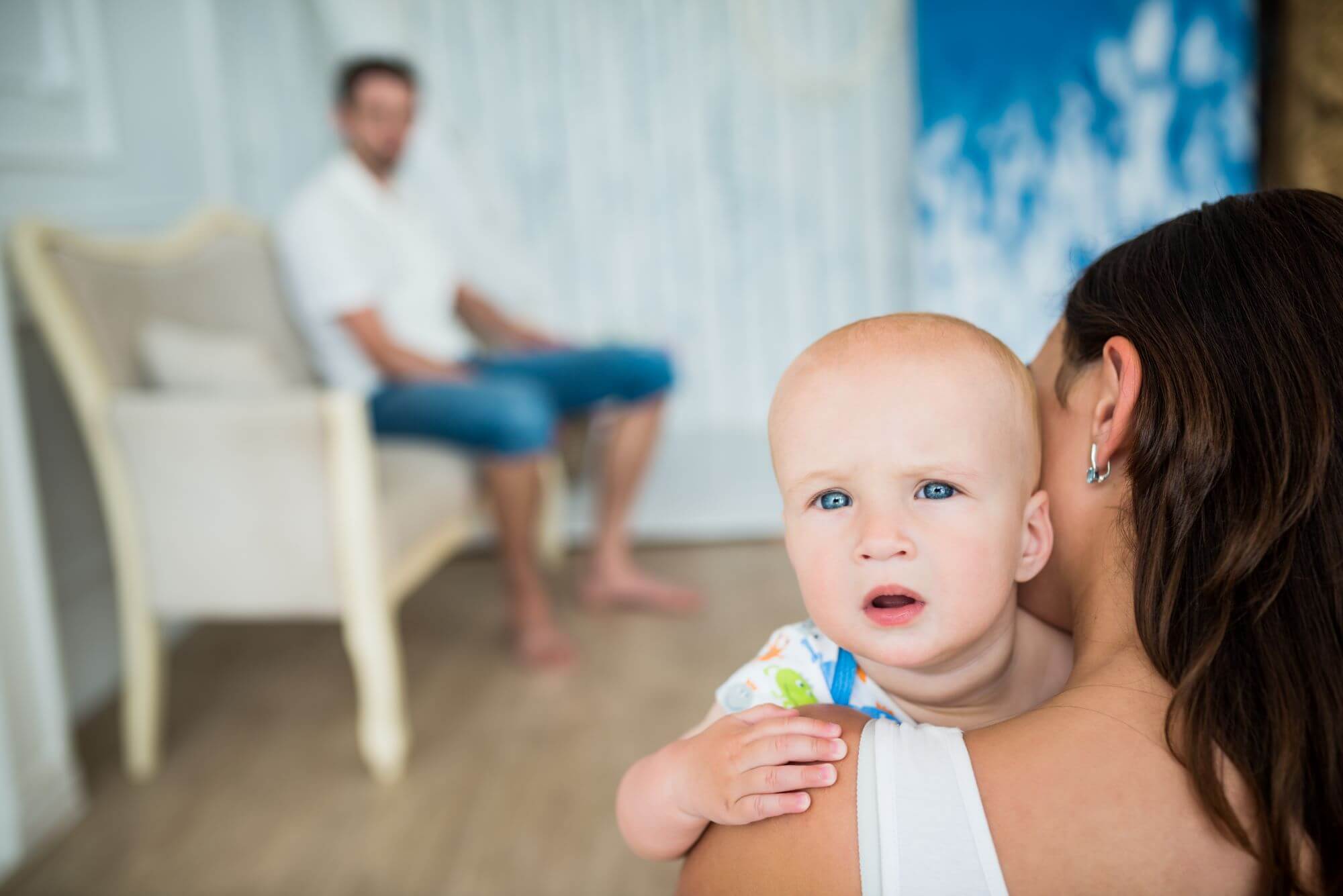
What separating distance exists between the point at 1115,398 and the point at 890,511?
0.15 metres

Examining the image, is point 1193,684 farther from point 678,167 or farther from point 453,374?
point 678,167

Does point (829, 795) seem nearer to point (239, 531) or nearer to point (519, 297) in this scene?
point (239, 531)

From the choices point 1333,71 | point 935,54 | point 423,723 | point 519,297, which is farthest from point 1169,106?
point 423,723

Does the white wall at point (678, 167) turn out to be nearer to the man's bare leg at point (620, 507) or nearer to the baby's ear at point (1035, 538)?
the man's bare leg at point (620, 507)

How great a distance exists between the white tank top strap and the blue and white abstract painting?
128 inches

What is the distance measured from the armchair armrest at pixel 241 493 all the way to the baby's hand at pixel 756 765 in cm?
148

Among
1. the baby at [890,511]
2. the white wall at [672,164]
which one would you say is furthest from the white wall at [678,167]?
the baby at [890,511]

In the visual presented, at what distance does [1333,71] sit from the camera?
123 inches

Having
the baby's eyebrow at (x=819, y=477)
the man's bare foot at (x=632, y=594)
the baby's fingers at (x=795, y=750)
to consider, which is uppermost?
the baby's eyebrow at (x=819, y=477)

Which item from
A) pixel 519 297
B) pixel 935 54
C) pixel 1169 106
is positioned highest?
pixel 935 54

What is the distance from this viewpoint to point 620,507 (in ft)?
10.1

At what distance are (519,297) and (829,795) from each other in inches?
135

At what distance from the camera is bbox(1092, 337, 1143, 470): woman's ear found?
588 millimetres

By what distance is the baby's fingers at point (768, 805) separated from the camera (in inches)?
22.0
